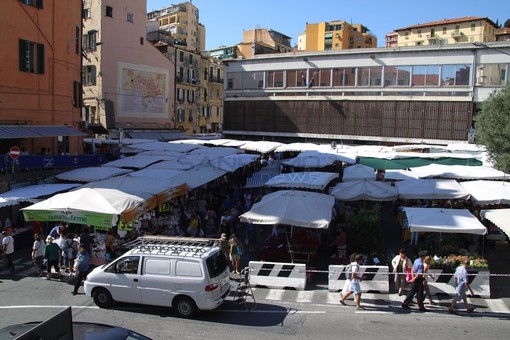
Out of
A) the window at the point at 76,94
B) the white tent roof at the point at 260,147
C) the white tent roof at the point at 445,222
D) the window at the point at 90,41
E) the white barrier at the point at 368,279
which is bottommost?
the white barrier at the point at 368,279

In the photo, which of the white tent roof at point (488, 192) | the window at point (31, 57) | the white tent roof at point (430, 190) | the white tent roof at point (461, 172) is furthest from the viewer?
the window at point (31, 57)

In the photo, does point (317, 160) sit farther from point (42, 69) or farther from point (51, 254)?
point (42, 69)

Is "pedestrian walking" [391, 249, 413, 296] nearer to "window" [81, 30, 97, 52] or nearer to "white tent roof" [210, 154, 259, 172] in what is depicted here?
"white tent roof" [210, 154, 259, 172]

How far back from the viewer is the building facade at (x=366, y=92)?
38406mm

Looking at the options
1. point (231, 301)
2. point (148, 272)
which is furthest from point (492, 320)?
point (148, 272)

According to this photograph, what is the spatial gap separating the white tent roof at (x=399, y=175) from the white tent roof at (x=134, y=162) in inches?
458

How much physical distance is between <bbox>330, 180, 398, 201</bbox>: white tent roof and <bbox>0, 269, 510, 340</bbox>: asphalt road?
5.53 m

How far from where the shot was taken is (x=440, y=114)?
3941 cm

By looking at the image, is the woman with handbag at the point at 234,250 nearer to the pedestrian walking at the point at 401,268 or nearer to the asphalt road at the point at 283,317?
the asphalt road at the point at 283,317

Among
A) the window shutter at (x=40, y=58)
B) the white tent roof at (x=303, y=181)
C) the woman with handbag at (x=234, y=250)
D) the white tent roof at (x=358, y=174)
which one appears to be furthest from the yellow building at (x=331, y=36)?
the woman with handbag at (x=234, y=250)

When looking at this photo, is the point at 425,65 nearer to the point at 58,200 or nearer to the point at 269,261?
the point at 269,261

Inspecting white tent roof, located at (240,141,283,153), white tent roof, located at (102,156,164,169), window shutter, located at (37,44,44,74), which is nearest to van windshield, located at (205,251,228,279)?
white tent roof, located at (102,156,164,169)

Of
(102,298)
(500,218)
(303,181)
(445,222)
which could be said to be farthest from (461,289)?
(102,298)

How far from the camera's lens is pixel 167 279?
1084cm
